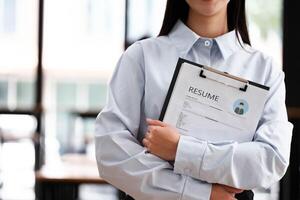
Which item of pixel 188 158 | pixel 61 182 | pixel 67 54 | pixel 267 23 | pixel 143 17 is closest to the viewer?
pixel 188 158

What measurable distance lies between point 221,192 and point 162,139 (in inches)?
6.1

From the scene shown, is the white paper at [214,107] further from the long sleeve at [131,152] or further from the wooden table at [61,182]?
the wooden table at [61,182]

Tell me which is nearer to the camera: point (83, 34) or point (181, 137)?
point (181, 137)

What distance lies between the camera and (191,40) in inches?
52.4

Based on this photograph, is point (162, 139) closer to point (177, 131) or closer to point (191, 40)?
point (177, 131)

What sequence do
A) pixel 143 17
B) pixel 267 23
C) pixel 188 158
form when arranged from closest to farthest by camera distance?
pixel 188 158 < pixel 267 23 < pixel 143 17

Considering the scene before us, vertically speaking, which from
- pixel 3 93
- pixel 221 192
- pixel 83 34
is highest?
pixel 221 192

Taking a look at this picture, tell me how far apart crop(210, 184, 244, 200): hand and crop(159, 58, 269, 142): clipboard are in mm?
99

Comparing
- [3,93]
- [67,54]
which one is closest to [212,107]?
[67,54]

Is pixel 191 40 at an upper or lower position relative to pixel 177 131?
upper

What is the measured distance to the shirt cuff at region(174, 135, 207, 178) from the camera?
1186 mm

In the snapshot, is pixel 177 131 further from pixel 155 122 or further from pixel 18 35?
pixel 18 35

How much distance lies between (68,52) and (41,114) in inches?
30.6

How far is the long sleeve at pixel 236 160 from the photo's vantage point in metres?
1.18
